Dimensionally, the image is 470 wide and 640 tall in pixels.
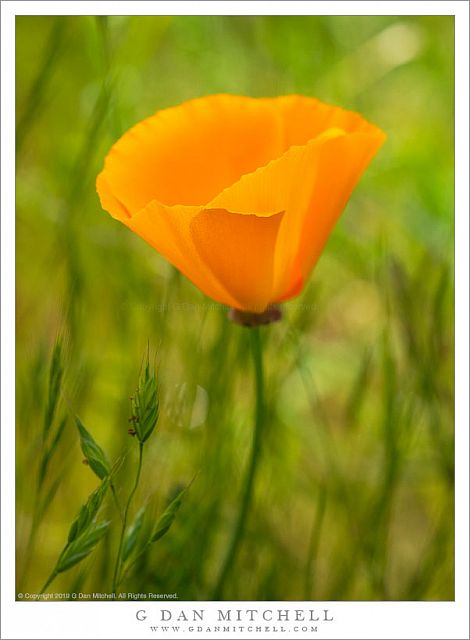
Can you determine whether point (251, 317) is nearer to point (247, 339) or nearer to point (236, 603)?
point (247, 339)

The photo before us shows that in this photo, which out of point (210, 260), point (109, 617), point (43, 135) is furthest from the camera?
point (43, 135)

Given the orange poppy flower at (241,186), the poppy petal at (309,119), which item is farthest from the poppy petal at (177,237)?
the poppy petal at (309,119)

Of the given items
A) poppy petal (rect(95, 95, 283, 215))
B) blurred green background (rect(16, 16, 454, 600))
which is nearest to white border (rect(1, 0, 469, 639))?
blurred green background (rect(16, 16, 454, 600))

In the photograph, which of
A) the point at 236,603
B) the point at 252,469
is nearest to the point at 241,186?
the point at 252,469

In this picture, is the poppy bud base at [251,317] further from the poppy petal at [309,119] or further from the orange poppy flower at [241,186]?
the poppy petal at [309,119]

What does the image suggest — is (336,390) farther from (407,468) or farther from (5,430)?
(5,430)

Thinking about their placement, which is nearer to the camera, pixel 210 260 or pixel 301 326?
pixel 210 260

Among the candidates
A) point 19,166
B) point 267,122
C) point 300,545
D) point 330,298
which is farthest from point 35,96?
point 300,545
